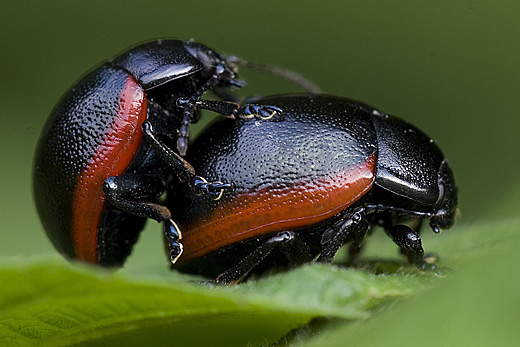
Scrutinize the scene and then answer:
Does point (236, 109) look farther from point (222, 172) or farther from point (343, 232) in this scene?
point (343, 232)

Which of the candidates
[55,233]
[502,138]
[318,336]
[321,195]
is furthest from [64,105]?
[502,138]

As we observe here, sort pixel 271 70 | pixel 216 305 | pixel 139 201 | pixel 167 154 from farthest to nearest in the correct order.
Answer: pixel 271 70, pixel 139 201, pixel 167 154, pixel 216 305

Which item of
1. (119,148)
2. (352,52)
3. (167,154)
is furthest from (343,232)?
(352,52)

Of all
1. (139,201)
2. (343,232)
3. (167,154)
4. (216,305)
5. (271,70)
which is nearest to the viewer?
(216,305)

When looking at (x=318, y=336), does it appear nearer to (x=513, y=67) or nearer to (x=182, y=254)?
(x=182, y=254)

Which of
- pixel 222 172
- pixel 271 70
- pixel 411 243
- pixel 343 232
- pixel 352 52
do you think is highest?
pixel 271 70

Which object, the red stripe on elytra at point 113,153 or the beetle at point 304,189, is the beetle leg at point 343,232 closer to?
the beetle at point 304,189
